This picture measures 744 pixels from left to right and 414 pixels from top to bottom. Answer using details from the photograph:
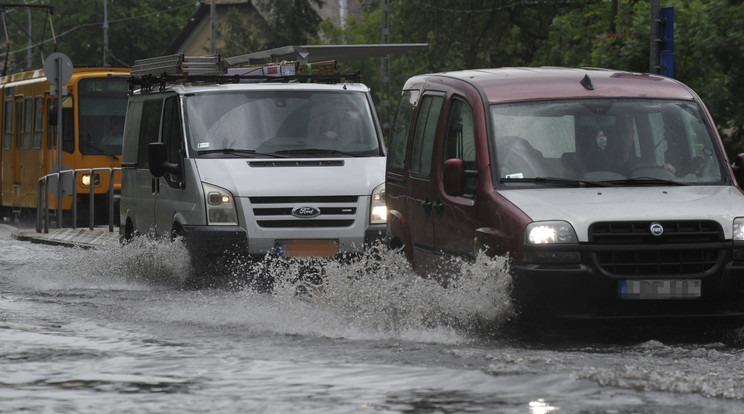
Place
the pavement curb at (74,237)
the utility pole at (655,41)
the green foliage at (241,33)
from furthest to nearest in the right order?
the green foliage at (241,33), the pavement curb at (74,237), the utility pole at (655,41)

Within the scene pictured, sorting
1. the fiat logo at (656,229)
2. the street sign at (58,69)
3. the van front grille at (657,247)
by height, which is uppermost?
the street sign at (58,69)

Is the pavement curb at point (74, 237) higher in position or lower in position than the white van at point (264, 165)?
lower

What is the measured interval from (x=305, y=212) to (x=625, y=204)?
586 cm

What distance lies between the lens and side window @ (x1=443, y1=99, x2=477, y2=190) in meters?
10.2

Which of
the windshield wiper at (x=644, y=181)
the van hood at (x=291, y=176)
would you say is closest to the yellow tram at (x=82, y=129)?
the van hood at (x=291, y=176)

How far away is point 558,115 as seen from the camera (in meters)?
10.3

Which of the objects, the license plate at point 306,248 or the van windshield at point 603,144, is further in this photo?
the license plate at point 306,248

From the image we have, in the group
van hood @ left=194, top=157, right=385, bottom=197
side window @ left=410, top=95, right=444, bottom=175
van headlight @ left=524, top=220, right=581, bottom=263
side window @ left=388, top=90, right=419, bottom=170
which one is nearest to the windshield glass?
van hood @ left=194, top=157, right=385, bottom=197

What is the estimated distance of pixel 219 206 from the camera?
14.7 m

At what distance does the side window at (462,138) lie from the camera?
10219 millimetres

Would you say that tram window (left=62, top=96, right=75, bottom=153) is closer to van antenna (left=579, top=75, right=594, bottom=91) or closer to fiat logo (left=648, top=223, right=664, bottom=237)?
van antenna (left=579, top=75, right=594, bottom=91)

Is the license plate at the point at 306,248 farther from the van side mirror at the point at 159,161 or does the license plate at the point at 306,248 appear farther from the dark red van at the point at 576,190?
the dark red van at the point at 576,190

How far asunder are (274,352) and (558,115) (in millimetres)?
2572

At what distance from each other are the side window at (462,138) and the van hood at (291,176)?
14.3 feet
